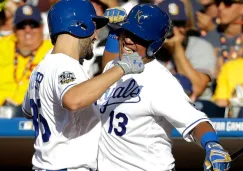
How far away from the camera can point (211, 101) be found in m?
5.61

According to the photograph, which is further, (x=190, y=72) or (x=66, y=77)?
(x=190, y=72)

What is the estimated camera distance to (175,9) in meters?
6.02

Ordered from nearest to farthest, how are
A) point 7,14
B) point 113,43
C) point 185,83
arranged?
point 113,43 < point 185,83 < point 7,14

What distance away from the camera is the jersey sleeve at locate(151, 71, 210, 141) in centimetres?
337

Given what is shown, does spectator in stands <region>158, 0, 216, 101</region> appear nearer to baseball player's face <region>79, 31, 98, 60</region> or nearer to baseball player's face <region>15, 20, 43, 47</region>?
baseball player's face <region>15, 20, 43, 47</region>

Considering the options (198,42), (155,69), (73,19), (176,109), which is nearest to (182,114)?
(176,109)

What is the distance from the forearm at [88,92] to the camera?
3.16 m

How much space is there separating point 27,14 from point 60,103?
10.0 feet

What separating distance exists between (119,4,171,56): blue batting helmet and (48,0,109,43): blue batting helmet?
6.7 inches

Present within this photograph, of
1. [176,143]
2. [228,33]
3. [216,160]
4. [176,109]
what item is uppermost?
[176,109]

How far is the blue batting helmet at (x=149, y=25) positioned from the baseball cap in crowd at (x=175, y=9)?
7.88 feet

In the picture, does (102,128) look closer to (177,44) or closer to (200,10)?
(177,44)

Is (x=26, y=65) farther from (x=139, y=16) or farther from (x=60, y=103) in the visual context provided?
(x=60, y=103)

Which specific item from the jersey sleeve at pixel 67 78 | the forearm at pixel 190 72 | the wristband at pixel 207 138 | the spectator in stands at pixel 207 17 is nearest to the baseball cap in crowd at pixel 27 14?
the forearm at pixel 190 72
